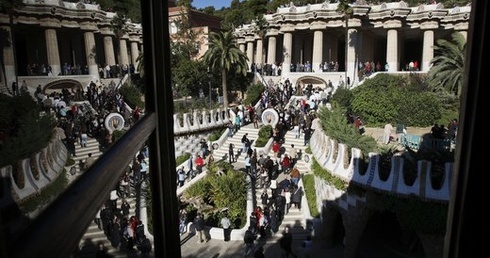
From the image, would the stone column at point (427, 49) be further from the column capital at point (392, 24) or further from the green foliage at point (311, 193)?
the green foliage at point (311, 193)

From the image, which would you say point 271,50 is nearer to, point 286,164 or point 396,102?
point 396,102

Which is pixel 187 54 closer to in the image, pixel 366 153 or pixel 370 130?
pixel 370 130

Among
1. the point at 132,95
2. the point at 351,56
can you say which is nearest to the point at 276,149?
the point at 351,56

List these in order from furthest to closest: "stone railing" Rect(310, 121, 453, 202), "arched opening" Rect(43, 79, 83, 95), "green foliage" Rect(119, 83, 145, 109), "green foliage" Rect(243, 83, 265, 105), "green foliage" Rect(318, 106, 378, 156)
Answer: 1. "green foliage" Rect(243, 83, 265, 105)
2. "green foliage" Rect(318, 106, 378, 156)
3. "stone railing" Rect(310, 121, 453, 202)
4. "green foliage" Rect(119, 83, 145, 109)
5. "arched opening" Rect(43, 79, 83, 95)

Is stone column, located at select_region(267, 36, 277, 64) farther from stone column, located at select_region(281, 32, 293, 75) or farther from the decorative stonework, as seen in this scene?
the decorative stonework

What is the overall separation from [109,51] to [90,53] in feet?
0.32

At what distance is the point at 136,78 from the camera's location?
1454 mm

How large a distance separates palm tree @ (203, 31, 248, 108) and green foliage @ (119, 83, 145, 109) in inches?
1107

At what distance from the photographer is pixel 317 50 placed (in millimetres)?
34281

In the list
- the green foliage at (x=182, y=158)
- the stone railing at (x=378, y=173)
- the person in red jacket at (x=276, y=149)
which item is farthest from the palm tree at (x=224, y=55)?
the stone railing at (x=378, y=173)

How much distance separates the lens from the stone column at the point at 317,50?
33.8 metres

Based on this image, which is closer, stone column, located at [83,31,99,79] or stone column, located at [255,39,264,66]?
stone column, located at [83,31,99,79]

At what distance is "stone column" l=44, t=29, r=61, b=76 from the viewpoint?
2.52 ft

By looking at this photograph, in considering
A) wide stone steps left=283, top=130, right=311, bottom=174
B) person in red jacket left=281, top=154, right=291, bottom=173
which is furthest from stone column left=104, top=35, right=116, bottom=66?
wide stone steps left=283, top=130, right=311, bottom=174
